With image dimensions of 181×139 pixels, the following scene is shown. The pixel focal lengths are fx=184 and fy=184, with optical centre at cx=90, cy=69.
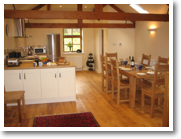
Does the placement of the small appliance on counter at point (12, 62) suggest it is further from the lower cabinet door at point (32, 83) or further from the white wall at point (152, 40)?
the white wall at point (152, 40)

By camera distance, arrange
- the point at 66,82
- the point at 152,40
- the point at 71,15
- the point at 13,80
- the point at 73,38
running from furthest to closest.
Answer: the point at 73,38 → the point at 152,40 → the point at 71,15 → the point at 66,82 → the point at 13,80

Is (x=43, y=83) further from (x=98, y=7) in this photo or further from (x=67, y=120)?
(x=98, y=7)

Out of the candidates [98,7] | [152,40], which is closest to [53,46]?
[98,7]

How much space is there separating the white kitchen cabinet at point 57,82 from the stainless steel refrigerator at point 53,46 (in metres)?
4.63

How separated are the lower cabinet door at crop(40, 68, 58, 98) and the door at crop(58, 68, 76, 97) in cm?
11

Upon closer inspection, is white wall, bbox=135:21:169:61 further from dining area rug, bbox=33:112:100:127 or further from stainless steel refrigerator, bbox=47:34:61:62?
stainless steel refrigerator, bbox=47:34:61:62

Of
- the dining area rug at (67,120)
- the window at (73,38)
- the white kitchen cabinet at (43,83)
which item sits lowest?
the dining area rug at (67,120)

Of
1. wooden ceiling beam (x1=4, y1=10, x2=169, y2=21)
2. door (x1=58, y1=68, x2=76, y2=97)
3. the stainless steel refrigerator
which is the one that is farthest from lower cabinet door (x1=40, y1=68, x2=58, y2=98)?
the stainless steel refrigerator

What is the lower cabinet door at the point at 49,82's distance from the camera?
13.7ft

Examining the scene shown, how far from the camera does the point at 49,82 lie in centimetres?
421

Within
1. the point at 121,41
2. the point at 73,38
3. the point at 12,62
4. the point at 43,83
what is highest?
the point at 73,38

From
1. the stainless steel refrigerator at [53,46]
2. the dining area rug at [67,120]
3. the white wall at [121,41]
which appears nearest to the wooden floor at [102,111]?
the dining area rug at [67,120]

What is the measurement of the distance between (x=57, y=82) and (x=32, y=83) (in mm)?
553

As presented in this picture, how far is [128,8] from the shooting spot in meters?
6.86
